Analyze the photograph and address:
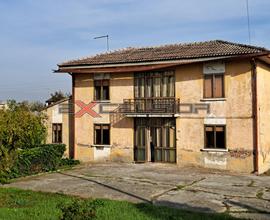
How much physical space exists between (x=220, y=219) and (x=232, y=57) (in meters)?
11.3

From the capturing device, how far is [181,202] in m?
13.7

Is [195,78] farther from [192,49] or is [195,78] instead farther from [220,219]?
[220,219]

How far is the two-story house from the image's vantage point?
2109 centimetres

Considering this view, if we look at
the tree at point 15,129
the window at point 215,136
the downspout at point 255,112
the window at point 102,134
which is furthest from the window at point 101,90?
the tree at point 15,129

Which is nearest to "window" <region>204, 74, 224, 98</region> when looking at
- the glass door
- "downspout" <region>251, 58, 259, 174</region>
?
"downspout" <region>251, 58, 259, 174</region>

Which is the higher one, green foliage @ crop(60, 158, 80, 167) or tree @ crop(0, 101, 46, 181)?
tree @ crop(0, 101, 46, 181)

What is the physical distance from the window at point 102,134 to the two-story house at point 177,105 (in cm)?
6

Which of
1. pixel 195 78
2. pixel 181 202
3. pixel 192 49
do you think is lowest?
pixel 181 202

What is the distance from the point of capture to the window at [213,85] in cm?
2170

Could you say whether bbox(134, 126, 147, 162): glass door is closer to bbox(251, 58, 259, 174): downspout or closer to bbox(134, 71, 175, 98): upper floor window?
bbox(134, 71, 175, 98): upper floor window

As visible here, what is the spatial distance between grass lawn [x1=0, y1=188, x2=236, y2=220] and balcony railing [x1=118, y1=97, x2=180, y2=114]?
1015cm

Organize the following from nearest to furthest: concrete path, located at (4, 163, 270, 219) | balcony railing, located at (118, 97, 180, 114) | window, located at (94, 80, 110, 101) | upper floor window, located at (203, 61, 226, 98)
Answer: concrete path, located at (4, 163, 270, 219) → upper floor window, located at (203, 61, 226, 98) → balcony railing, located at (118, 97, 180, 114) → window, located at (94, 80, 110, 101)

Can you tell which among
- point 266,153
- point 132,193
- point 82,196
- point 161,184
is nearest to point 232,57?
point 266,153

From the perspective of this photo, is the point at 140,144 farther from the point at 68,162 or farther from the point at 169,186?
the point at 169,186
